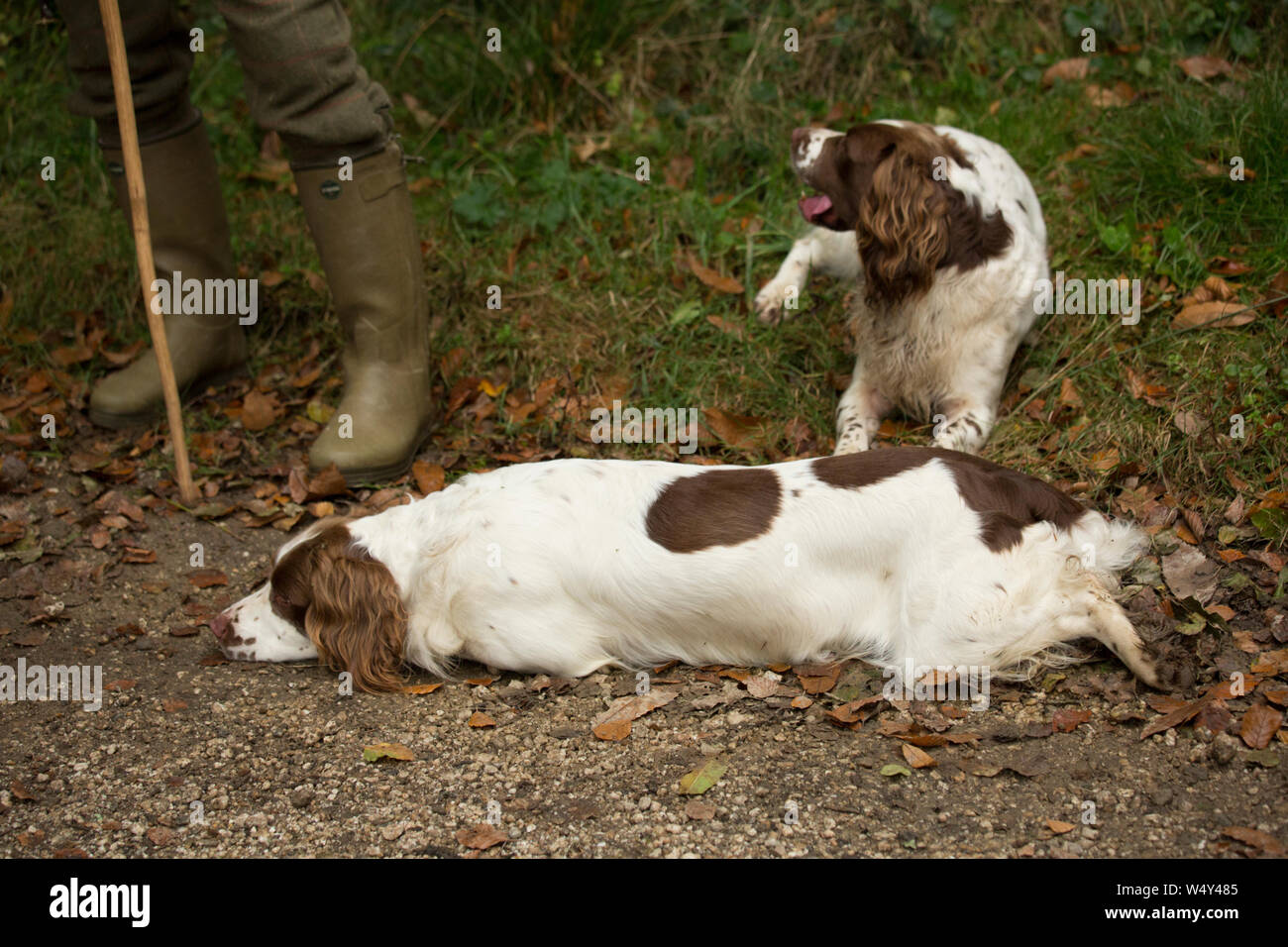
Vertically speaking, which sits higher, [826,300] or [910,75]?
[910,75]

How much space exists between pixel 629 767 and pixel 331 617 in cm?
95

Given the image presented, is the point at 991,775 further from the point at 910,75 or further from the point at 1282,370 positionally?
the point at 910,75

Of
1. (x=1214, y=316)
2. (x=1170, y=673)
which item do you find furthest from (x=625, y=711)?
(x=1214, y=316)

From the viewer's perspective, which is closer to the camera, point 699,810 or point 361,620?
point 699,810

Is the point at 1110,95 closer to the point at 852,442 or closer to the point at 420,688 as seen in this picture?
the point at 852,442

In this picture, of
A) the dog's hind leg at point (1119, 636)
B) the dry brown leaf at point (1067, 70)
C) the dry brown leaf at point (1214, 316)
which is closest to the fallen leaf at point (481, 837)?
the dog's hind leg at point (1119, 636)

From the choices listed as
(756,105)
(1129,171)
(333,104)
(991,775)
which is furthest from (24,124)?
(991,775)

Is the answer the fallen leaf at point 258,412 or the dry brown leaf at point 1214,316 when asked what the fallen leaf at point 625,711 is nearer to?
the fallen leaf at point 258,412

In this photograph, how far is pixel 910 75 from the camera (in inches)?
228

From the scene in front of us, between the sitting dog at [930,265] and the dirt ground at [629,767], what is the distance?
122cm

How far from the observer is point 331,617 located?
3268 millimetres

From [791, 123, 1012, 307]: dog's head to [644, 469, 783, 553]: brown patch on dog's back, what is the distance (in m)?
1.13

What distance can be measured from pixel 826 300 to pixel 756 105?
1.37 m

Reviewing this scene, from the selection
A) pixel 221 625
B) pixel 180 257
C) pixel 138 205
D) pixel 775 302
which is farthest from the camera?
pixel 775 302
